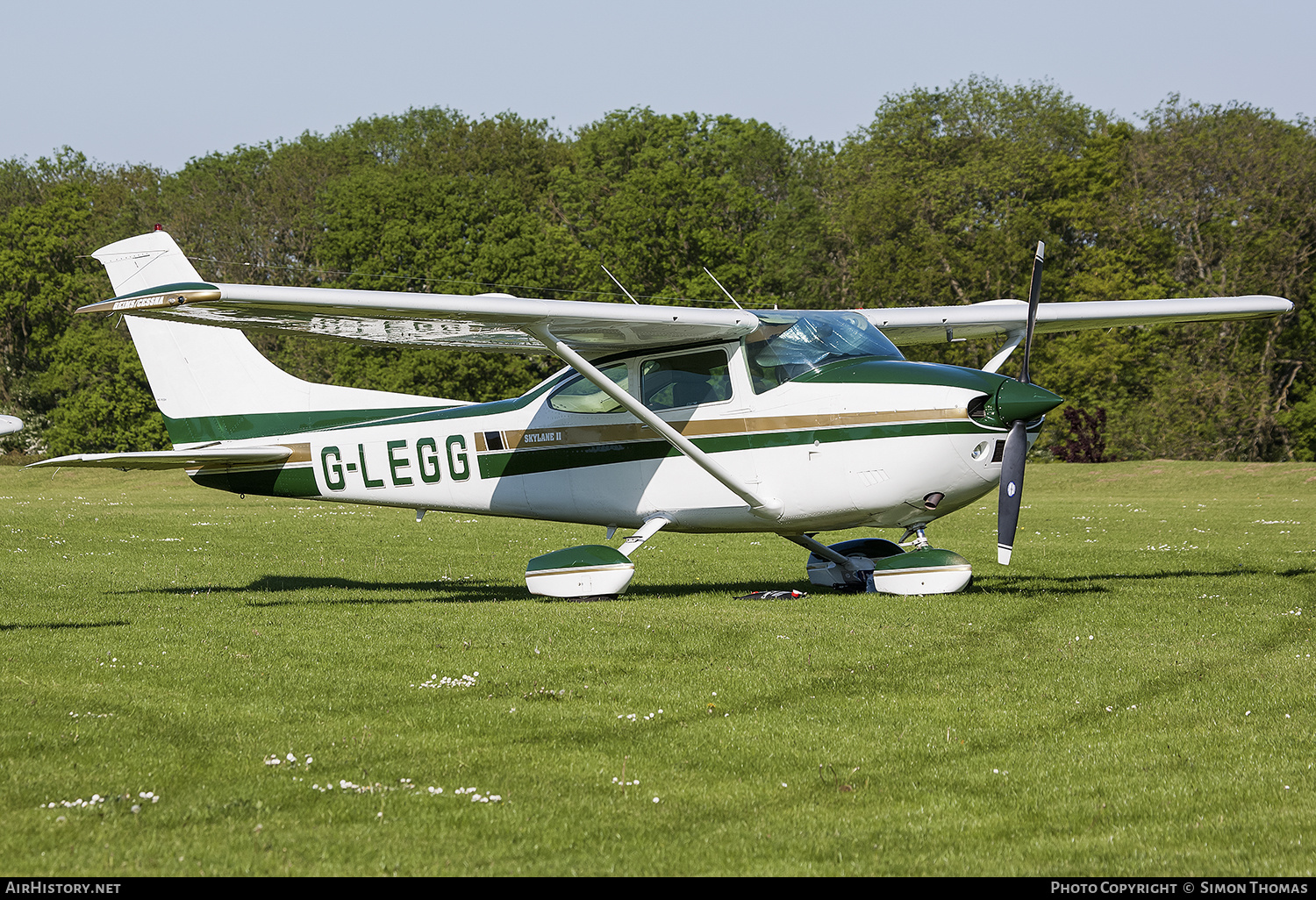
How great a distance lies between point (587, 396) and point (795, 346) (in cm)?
250

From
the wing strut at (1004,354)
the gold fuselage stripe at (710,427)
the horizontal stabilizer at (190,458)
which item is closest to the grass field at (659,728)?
the horizontal stabilizer at (190,458)

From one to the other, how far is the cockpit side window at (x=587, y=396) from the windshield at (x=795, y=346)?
60.0 inches

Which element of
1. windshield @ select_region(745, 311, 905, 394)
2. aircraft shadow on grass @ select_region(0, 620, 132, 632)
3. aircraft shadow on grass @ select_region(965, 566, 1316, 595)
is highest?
windshield @ select_region(745, 311, 905, 394)

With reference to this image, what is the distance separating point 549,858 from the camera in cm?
464

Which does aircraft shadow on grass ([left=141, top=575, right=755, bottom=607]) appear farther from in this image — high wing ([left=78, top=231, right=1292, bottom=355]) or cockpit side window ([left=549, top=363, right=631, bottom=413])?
high wing ([left=78, top=231, right=1292, bottom=355])

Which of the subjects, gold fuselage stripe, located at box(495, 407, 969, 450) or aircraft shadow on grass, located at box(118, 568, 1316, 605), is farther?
→ aircraft shadow on grass, located at box(118, 568, 1316, 605)

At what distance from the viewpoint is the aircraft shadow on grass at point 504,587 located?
1316 centimetres

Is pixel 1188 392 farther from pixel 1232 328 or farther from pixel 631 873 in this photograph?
pixel 631 873

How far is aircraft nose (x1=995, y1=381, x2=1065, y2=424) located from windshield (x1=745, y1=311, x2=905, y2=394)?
56.2 inches

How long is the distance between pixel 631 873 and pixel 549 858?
14.4 inches

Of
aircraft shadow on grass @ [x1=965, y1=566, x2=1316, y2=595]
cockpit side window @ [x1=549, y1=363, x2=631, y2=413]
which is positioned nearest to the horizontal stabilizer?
cockpit side window @ [x1=549, y1=363, x2=631, y2=413]

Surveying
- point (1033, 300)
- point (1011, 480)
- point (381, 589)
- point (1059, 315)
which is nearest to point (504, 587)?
point (381, 589)

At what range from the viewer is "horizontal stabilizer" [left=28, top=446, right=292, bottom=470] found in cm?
1270

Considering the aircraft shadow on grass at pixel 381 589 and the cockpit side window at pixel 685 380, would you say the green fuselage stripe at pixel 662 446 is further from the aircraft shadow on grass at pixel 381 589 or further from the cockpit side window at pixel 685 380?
the aircraft shadow on grass at pixel 381 589
